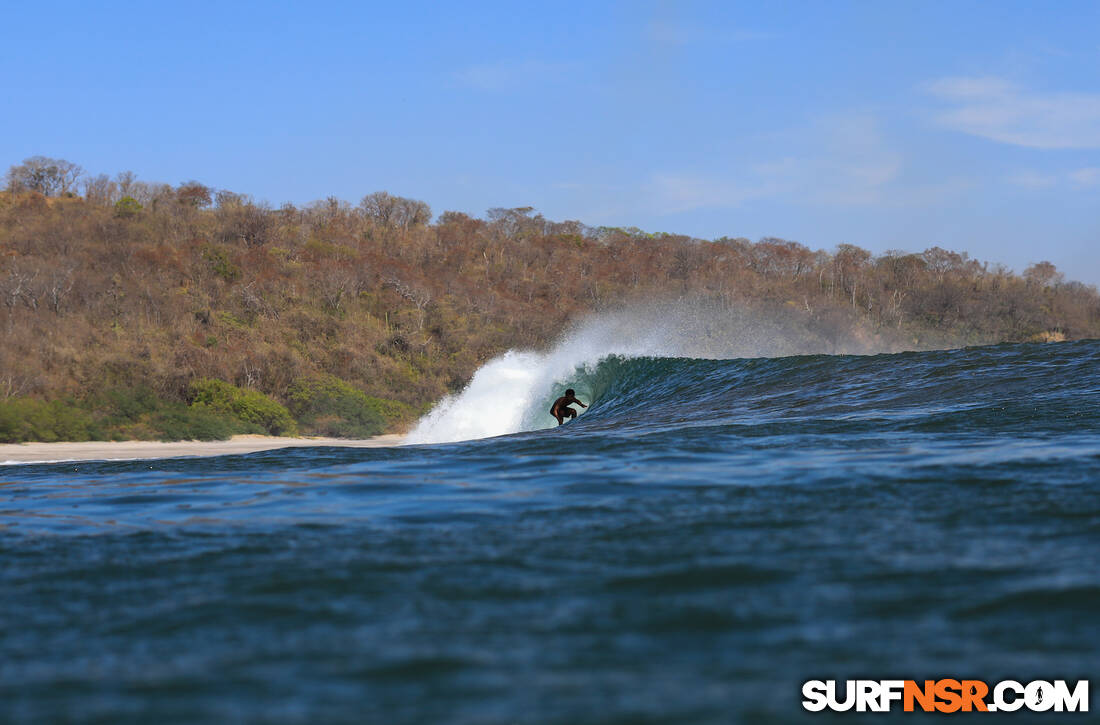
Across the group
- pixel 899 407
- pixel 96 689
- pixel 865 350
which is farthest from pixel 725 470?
pixel 865 350

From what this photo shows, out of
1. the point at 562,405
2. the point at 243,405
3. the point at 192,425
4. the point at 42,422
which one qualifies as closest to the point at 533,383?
the point at 562,405

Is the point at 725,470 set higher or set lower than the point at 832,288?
lower

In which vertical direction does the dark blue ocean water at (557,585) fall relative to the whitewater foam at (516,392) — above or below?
below

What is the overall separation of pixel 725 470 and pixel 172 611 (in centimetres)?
362

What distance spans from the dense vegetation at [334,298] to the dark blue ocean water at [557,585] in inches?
1358

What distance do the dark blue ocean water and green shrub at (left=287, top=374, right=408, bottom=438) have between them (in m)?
37.5

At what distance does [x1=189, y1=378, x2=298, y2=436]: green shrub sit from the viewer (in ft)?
139

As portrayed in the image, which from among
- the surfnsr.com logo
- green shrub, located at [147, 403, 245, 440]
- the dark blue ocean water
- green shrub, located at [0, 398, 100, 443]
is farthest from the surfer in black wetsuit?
green shrub, located at [0, 398, 100, 443]

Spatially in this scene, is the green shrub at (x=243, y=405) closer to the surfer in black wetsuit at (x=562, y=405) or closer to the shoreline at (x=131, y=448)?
the shoreline at (x=131, y=448)

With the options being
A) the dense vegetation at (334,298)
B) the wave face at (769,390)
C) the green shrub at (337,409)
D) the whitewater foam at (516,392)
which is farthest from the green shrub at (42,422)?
the wave face at (769,390)

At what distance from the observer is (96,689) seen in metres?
2.74

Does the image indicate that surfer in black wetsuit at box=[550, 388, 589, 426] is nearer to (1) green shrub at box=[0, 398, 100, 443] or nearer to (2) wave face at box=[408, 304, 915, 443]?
(2) wave face at box=[408, 304, 915, 443]

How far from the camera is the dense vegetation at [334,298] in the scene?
1727 inches

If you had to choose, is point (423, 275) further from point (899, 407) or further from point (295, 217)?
point (899, 407)
